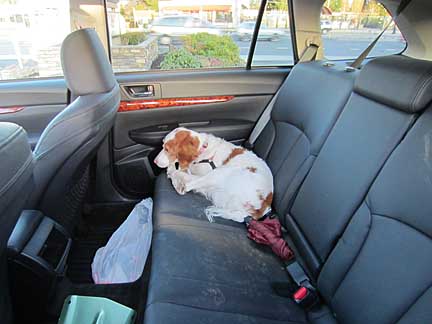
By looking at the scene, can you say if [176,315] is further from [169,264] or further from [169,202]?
[169,202]

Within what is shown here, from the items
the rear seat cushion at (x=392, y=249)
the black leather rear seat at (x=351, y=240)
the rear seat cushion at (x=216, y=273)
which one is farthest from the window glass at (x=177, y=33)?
the rear seat cushion at (x=392, y=249)

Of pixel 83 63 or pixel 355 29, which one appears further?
pixel 355 29

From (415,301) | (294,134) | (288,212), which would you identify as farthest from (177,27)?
(415,301)

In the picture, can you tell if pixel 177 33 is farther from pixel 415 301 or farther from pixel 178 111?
pixel 415 301

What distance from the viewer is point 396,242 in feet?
3.60

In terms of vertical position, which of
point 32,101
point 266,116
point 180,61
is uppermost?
point 180,61

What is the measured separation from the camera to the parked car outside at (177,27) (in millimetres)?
2407

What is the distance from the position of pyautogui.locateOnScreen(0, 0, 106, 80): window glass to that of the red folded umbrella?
1586mm

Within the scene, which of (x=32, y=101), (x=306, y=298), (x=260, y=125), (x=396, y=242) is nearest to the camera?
(x=396, y=242)

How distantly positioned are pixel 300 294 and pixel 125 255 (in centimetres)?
94

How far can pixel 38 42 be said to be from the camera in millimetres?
2311

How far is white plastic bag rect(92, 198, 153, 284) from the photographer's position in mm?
1768

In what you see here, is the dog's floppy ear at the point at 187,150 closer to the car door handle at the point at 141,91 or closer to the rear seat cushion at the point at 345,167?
the car door handle at the point at 141,91

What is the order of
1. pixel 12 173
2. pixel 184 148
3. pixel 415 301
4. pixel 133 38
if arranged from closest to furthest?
pixel 12 173 → pixel 415 301 → pixel 184 148 → pixel 133 38
